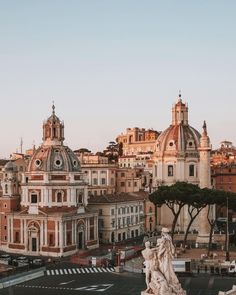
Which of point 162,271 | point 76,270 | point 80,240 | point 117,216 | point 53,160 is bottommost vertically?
point 76,270

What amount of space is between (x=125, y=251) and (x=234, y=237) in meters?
17.1

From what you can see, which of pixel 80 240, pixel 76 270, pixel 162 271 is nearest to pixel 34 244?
pixel 80 240

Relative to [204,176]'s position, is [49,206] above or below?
below

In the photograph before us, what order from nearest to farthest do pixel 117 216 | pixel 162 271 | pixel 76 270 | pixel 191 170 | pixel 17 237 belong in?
pixel 162 271 < pixel 76 270 < pixel 17 237 < pixel 117 216 < pixel 191 170

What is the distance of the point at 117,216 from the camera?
76500 mm

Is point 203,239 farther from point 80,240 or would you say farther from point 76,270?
point 76,270

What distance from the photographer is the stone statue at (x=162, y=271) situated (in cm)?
2011

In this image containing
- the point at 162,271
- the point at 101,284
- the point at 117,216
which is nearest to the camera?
the point at 162,271

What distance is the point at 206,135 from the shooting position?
7025 cm

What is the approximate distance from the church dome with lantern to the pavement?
61.7ft

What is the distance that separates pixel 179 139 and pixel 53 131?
23.7 m

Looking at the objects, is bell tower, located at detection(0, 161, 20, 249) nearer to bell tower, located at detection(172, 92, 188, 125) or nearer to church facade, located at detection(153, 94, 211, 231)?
church facade, located at detection(153, 94, 211, 231)

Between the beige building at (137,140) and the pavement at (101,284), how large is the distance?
315 feet

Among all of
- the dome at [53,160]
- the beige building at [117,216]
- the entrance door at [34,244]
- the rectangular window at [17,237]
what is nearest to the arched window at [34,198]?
the dome at [53,160]
